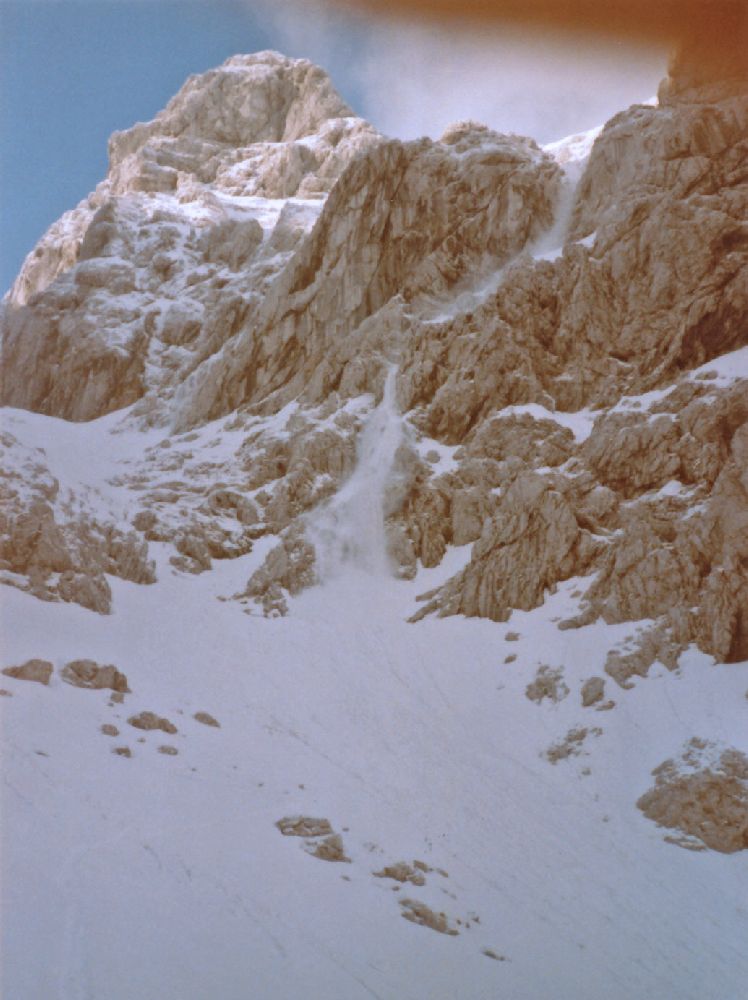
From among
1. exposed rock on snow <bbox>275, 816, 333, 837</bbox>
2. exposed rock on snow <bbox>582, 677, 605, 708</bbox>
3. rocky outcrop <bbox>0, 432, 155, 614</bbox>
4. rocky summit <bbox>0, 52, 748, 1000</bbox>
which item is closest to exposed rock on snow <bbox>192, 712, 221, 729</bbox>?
rocky summit <bbox>0, 52, 748, 1000</bbox>

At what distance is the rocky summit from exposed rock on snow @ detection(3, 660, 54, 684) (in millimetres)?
168

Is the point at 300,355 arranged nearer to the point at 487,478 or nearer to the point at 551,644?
the point at 487,478

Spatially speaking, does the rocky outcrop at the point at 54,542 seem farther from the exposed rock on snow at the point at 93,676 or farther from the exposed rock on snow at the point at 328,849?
the exposed rock on snow at the point at 328,849

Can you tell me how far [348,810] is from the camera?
1031 inches

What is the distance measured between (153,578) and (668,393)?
2683 centimetres

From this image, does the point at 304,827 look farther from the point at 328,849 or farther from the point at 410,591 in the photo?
the point at 410,591

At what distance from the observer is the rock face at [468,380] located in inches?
1499

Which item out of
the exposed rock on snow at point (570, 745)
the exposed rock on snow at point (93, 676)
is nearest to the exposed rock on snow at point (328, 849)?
the exposed rock on snow at point (570, 745)

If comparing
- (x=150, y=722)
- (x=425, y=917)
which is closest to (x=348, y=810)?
(x=425, y=917)

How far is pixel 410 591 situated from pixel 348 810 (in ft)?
61.5

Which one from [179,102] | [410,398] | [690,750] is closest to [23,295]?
[179,102]

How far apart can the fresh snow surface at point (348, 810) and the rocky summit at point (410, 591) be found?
125 mm

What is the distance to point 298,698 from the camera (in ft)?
115

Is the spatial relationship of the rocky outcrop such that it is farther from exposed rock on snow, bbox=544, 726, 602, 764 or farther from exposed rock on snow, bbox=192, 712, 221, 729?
exposed rock on snow, bbox=544, 726, 602, 764
